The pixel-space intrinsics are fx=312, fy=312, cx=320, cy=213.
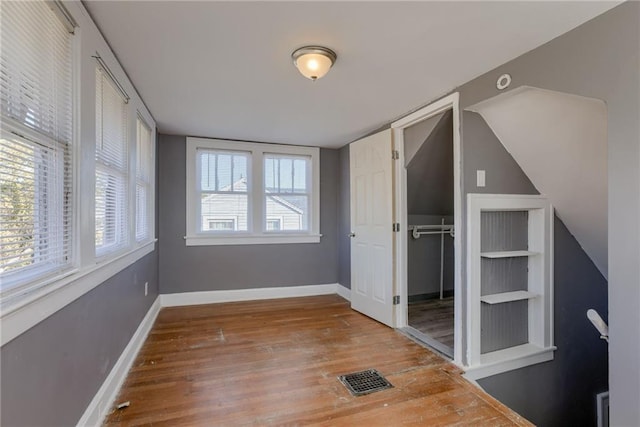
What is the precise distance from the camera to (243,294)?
423 cm

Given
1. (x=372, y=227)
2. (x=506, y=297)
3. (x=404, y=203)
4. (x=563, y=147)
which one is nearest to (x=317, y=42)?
(x=563, y=147)

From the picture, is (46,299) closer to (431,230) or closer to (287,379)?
(287,379)

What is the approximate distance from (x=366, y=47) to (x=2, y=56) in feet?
5.37

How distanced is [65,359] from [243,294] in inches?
114

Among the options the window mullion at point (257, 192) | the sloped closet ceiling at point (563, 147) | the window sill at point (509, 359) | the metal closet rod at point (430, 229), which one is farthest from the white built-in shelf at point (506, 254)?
the window mullion at point (257, 192)

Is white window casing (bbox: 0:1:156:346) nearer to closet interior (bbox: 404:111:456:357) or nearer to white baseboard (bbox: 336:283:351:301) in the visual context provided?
closet interior (bbox: 404:111:456:357)

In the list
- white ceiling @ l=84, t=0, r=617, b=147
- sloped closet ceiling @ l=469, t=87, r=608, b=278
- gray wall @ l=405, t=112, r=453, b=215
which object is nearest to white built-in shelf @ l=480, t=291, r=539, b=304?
sloped closet ceiling @ l=469, t=87, r=608, b=278

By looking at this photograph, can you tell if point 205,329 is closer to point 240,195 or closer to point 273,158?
point 240,195

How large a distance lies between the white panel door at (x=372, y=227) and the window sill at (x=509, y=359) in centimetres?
96

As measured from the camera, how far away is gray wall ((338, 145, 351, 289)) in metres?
4.38

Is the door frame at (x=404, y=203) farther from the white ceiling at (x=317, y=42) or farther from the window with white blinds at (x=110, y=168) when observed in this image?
the window with white blinds at (x=110, y=168)

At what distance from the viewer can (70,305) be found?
1430 mm

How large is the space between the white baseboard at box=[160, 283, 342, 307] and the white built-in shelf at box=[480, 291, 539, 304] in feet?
8.05

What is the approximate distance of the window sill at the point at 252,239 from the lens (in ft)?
13.3
